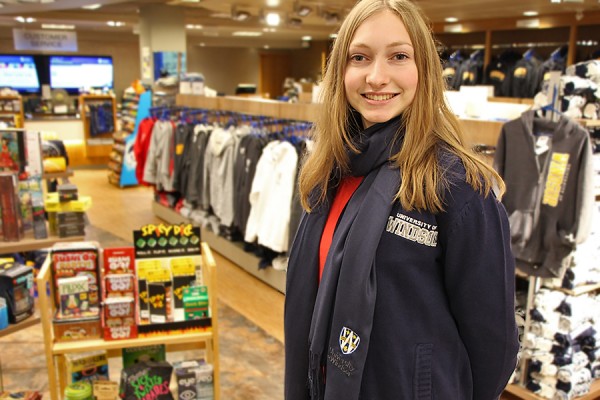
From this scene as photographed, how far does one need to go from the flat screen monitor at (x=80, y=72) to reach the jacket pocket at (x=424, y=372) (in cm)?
1493

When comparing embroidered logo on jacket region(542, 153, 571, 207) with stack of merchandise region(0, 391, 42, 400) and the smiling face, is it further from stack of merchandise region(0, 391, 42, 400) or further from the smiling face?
stack of merchandise region(0, 391, 42, 400)

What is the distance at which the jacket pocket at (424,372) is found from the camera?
1271mm

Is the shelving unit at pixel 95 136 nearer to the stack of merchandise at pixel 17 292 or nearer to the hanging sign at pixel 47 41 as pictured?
the hanging sign at pixel 47 41

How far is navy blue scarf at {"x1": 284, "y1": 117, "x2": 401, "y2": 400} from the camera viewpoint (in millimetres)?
1257

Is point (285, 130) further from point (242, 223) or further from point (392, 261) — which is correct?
point (392, 261)

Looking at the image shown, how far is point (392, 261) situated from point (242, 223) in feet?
13.5

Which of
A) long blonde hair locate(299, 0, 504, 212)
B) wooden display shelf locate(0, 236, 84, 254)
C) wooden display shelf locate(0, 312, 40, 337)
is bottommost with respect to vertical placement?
wooden display shelf locate(0, 312, 40, 337)

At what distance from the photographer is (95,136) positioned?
1163 centimetres

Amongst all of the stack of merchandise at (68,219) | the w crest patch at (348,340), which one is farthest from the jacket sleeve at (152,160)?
the w crest patch at (348,340)

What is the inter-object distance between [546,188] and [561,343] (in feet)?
2.94

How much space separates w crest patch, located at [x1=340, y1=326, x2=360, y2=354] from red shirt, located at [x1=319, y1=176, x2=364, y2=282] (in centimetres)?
20

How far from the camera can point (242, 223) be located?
5.29 metres

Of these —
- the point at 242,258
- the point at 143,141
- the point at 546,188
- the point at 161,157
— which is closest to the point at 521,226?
the point at 546,188

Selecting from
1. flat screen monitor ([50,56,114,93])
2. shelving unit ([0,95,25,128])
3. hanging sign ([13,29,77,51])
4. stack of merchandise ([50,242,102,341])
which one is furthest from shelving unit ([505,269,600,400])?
flat screen monitor ([50,56,114,93])
